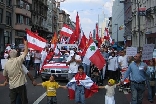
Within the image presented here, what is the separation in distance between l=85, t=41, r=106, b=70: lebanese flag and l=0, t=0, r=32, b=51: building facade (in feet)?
94.3

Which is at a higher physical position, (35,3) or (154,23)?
(35,3)

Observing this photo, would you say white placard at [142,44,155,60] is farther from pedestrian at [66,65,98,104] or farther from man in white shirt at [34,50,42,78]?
man in white shirt at [34,50,42,78]

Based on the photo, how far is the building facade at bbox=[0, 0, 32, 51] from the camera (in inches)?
1533

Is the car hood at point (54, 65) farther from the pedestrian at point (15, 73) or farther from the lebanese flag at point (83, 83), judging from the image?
the pedestrian at point (15, 73)

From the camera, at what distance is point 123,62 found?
13.0 m

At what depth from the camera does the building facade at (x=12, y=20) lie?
38938 millimetres

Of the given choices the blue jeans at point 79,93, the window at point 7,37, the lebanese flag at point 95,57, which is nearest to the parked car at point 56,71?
the lebanese flag at point 95,57

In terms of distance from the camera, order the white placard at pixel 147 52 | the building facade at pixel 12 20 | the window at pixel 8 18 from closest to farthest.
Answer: the white placard at pixel 147 52, the building facade at pixel 12 20, the window at pixel 8 18

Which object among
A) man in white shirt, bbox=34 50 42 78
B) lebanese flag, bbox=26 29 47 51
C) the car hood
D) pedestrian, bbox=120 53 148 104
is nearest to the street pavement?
lebanese flag, bbox=26 29 47 51

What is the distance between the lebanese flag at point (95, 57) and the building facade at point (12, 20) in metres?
28.8

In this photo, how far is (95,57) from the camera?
10.6 meters

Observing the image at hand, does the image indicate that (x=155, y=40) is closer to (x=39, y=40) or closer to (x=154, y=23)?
(x=154, y=23)

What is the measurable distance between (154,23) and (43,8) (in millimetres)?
37481

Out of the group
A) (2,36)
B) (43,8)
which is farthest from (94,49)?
(43,8)
